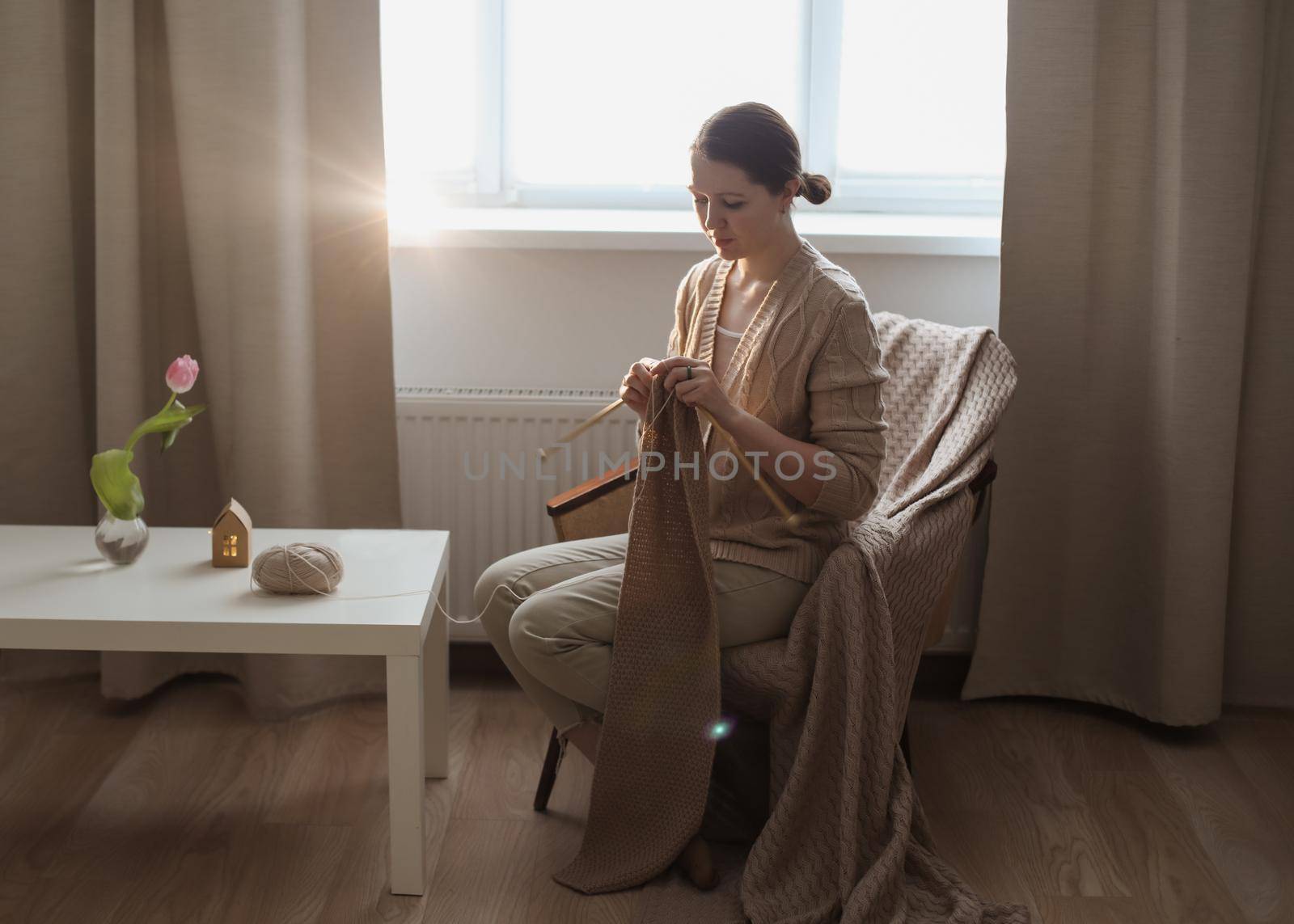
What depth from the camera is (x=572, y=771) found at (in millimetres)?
2258

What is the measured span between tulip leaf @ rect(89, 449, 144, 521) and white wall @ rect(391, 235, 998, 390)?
71 centimetres

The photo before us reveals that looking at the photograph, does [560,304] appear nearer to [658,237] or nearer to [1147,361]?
[658,237]

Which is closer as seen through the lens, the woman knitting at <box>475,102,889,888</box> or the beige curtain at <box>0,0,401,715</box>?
the woman knitting at <box>475,102,889,888</box>

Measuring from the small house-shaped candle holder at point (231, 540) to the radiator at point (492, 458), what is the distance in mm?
565

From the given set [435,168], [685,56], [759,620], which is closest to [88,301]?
[435,168]

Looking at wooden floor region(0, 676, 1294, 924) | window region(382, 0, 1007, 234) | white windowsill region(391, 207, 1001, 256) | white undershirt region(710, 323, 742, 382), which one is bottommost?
wooden floor region(0, 676, 1294, 924)

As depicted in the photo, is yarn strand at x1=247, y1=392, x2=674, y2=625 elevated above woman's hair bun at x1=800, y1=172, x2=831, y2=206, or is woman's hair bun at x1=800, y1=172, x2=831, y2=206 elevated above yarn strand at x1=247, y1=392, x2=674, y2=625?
woman's hair bun at x1=800, y1=172, x2=831, y2=206

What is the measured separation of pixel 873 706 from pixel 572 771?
2.15 ft

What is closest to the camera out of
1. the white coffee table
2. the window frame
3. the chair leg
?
the white coffee table

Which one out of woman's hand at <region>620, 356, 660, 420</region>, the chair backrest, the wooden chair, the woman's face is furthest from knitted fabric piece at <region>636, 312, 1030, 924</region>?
the woman's face

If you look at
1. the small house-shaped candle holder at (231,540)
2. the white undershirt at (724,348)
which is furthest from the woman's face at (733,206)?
the small house-shaped candle holder at (231,540)

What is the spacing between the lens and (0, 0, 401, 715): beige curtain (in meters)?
2.26

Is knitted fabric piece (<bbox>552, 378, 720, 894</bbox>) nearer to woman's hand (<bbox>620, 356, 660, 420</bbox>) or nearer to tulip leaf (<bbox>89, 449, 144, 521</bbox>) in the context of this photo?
woman's hand (<bbox>620, 356, 660, 420</bbox>)

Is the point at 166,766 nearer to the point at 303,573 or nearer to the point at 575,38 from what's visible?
the point at 303,573
